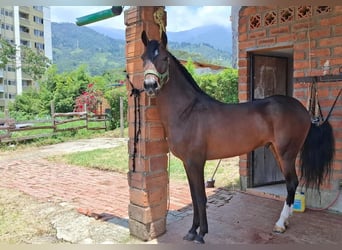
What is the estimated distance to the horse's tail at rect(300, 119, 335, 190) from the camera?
2982 millimetres

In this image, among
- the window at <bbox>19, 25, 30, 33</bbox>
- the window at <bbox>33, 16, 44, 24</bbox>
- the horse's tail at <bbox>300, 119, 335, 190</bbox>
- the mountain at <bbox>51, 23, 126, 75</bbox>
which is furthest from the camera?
the mountain at <bbox>51, 23, 126, 75</bbox>

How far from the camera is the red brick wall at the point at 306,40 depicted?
126 inches

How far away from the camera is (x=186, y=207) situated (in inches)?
A: 138

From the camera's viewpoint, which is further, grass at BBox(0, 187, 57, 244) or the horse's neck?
grass at BBox(0, 187, 57, 244)

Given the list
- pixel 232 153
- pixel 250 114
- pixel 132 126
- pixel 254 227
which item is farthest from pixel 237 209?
pixel 132 126

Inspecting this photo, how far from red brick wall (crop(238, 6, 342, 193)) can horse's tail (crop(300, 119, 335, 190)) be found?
1.06 feet

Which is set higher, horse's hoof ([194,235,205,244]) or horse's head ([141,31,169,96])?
horse's head ([141,31,169,96])

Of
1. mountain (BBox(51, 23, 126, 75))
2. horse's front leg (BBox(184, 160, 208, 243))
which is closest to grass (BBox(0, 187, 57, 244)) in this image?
horse's front leg (BBox(184, 160, 208, 243))

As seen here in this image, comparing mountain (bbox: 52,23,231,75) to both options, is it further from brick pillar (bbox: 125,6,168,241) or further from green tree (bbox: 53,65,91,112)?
brick pillar (bbox: 125,6,168,241)

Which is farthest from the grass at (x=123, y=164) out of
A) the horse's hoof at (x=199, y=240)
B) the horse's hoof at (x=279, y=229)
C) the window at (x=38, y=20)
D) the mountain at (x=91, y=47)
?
the window at (x=38, y=20)

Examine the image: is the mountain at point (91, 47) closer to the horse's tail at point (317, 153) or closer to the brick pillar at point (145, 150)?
the horse's tail at point (317, 153)

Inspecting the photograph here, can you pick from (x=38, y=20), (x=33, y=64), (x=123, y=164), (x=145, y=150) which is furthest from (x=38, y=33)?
(x=145, y=150)

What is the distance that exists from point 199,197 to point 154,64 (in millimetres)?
1138

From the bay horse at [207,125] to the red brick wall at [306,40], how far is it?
604 mm
